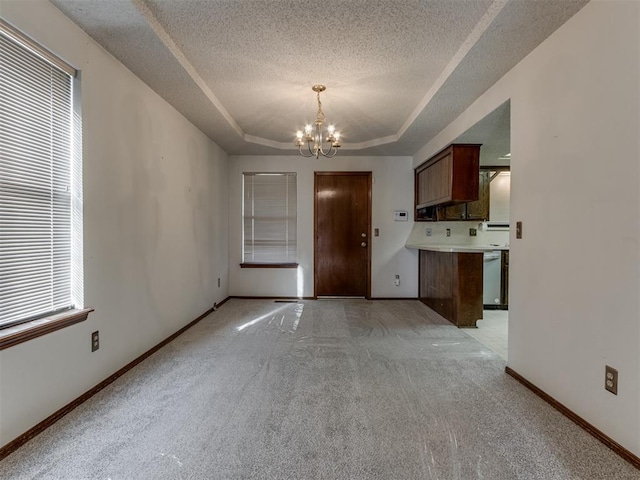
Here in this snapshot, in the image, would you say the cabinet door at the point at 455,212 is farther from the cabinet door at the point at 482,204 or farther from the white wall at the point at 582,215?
the white wall at the point at 582,215

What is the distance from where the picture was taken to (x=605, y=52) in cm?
155

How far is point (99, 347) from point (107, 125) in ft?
4.90

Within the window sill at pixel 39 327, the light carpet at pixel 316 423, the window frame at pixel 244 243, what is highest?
the window frame at pixel 244 243

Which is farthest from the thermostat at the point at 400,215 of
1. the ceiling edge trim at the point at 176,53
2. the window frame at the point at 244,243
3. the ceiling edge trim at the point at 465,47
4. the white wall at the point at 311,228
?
the ceiling edge trim at the point at 176,53

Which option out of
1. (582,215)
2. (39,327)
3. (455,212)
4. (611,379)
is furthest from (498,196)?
(39,327)

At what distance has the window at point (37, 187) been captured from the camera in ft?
4.96

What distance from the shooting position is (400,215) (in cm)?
485

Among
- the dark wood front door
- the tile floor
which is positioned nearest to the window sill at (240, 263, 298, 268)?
the dark wood front door

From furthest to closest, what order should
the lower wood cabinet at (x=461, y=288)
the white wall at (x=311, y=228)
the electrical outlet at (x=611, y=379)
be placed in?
the white wall at (x=311, y=228)
the lower wood cabinet at (x=461, y=288)
the electrical outlet at (x=611, y=379)

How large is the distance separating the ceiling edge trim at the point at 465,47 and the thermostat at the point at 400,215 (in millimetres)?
1834

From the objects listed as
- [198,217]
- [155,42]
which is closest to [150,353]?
[198,217]

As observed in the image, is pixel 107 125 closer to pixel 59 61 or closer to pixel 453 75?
pixel 59 61

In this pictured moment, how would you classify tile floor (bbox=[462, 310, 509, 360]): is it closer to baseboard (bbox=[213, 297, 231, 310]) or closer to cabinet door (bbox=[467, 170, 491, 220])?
cabinet door (bbox=[467, 170, 491, 220])

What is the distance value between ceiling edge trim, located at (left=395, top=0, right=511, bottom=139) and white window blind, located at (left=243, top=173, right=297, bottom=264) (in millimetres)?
2344
